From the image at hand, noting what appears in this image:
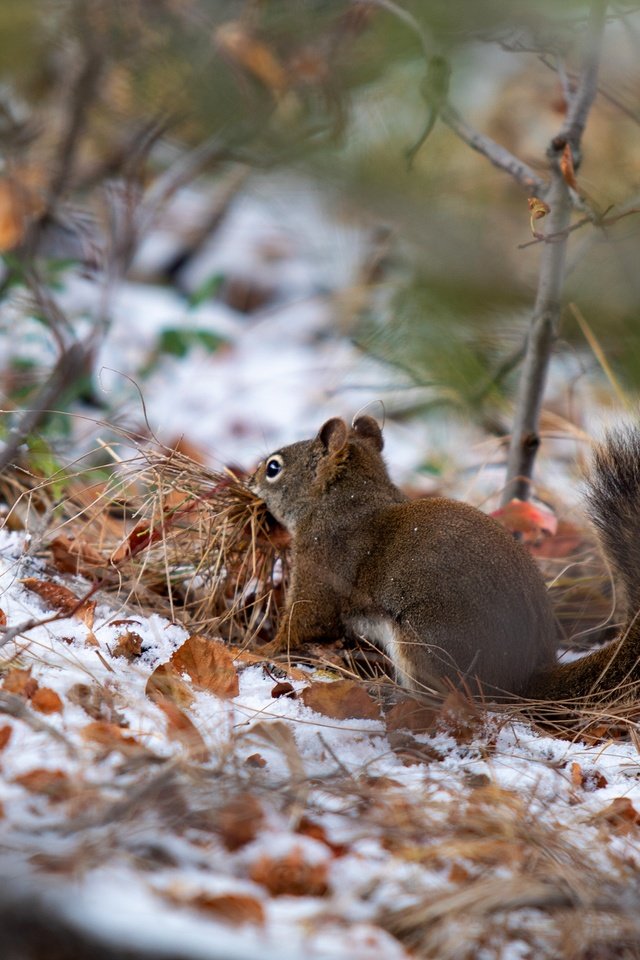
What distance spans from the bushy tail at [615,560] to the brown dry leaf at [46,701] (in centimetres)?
99

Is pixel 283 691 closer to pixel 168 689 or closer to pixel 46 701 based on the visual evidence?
pixel 168 689

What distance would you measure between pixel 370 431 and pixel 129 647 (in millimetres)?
895

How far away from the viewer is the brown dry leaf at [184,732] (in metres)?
1.58

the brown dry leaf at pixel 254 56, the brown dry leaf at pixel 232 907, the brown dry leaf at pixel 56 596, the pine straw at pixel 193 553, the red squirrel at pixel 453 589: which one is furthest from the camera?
the brown dry leaf at pixel 254 56

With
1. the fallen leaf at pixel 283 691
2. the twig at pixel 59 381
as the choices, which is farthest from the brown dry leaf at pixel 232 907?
the twig at pixel 59 381

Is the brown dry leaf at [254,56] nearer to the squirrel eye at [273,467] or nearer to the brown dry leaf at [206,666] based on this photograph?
the squirrel eye at [273,467]

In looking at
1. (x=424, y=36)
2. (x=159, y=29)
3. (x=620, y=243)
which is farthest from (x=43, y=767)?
(x=159, y=29)

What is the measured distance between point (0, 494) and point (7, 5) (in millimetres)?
1300

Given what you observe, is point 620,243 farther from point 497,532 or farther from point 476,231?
point 497,532

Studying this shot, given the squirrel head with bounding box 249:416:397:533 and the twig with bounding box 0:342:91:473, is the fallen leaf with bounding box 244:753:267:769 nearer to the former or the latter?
the squirrel head with bounding box 249:416:397:533

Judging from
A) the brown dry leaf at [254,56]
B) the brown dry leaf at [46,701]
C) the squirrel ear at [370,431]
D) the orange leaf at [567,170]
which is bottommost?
the brown dry leaf at [46,701]

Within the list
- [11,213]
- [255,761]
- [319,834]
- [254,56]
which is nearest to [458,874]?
[319,834]

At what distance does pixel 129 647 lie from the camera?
210 centimetres

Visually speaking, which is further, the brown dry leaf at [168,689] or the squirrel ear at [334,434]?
the squirrel ear at [334,434]
